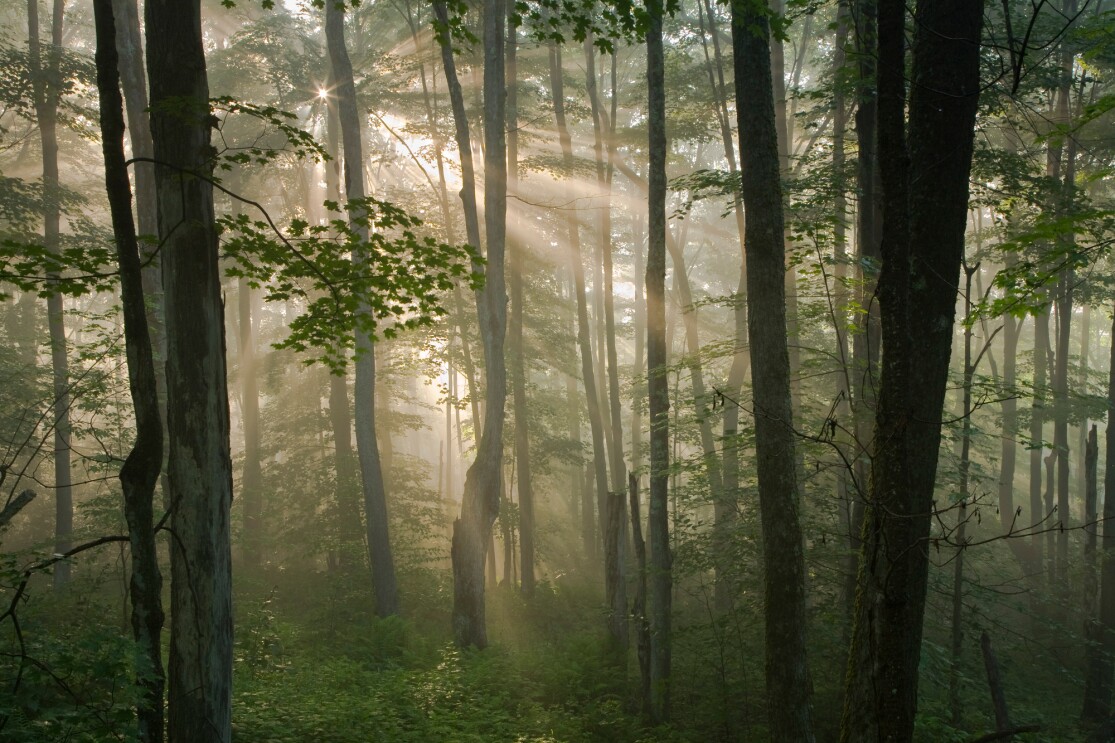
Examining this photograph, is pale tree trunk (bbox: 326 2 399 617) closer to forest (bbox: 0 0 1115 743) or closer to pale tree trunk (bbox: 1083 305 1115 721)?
forest (bbox: 0 0 1115 743)

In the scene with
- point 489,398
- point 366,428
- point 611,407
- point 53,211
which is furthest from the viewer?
point 611,407

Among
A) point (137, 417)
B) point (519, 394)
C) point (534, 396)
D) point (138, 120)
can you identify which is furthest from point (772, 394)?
point (534, 396)

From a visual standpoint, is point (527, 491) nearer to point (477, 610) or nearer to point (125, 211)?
point (477, 610)

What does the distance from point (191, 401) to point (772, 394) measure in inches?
188

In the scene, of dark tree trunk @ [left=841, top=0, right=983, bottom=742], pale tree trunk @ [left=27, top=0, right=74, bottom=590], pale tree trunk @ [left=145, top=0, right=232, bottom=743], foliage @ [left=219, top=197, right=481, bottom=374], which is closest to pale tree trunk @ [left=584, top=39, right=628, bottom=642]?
foliage @ [left=219, top=197, right=481, bottom=374]

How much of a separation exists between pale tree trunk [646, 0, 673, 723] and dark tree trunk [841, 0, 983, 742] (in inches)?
173

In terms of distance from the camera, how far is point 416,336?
720 inches

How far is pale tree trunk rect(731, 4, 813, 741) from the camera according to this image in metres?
5.86

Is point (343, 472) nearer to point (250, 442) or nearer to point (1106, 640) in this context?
point (250, 442)

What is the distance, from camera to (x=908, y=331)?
3.86 meters

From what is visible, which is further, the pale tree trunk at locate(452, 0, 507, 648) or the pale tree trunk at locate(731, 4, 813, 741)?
the pale tree trunk at locate(452, 0, 507, 648)

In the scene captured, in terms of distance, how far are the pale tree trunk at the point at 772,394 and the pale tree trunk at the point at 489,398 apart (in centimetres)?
629

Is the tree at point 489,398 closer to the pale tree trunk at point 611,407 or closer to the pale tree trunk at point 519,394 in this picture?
the pale tree trunk at point 611,407

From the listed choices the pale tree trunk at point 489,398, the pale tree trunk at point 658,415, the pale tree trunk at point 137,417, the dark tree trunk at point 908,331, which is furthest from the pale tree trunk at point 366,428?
the dark tree trunk at point 908,331
